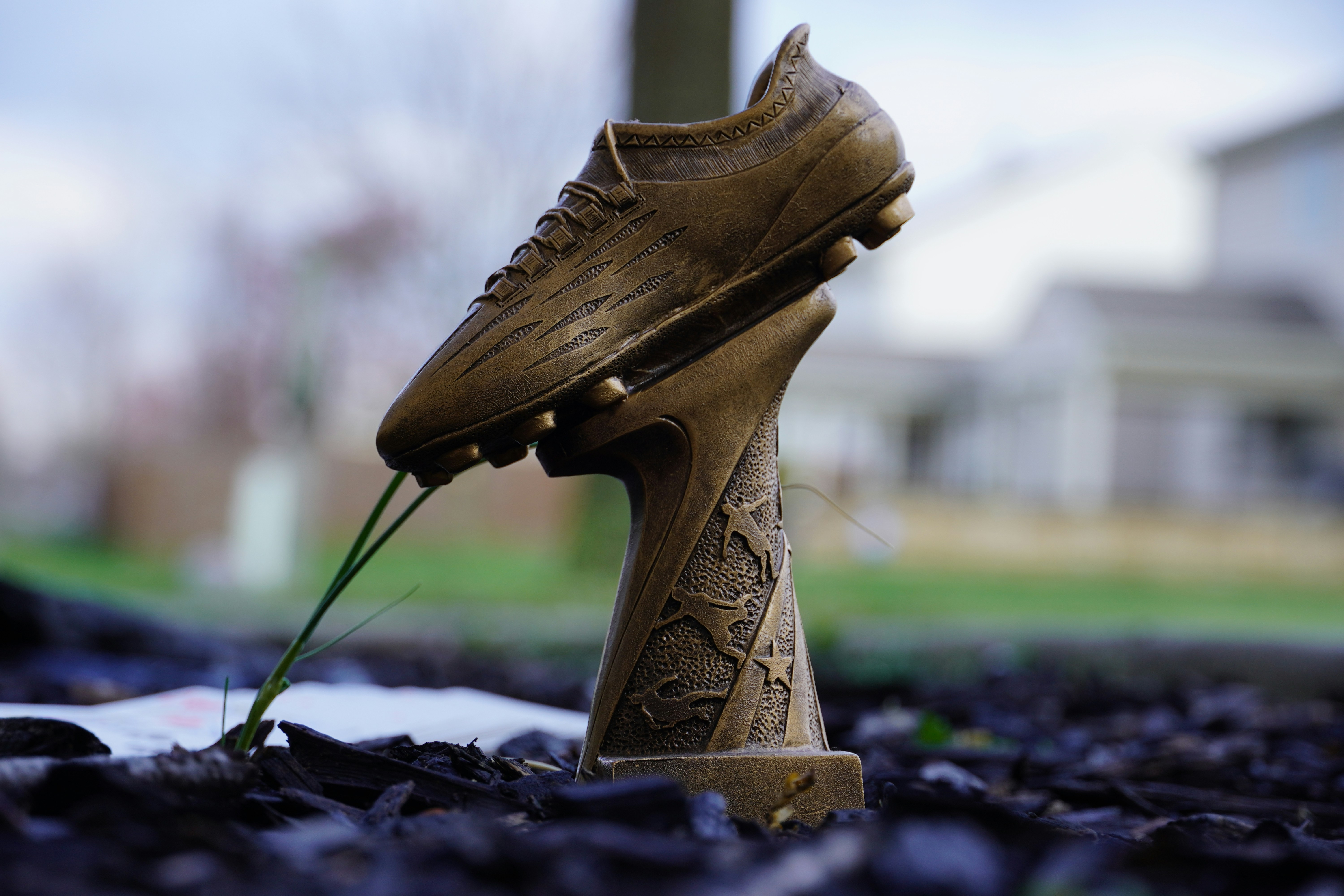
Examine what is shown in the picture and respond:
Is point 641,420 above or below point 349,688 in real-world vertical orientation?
above

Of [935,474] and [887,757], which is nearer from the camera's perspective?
[887,757]

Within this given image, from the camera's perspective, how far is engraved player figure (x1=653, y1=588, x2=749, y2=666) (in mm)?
1201

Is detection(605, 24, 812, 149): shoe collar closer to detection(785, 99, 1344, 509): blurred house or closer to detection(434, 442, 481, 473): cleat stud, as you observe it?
detection(434, 442, 481, 473): cleat stud

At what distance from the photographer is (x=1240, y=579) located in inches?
454

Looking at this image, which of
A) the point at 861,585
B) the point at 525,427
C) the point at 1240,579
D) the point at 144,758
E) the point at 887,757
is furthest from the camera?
the point at 1240,579

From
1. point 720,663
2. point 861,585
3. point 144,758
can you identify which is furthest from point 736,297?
point 861,585

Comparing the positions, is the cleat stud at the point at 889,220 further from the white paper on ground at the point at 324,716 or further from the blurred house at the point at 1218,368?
the blurred house at the point at 1218,368

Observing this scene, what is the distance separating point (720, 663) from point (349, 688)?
3.46ft

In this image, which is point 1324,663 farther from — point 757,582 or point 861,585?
point 861,585

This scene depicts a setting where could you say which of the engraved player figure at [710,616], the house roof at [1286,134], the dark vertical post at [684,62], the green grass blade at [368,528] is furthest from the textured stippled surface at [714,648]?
the house roof at [1286,134]

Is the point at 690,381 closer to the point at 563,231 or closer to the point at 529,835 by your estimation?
the point at 563,231

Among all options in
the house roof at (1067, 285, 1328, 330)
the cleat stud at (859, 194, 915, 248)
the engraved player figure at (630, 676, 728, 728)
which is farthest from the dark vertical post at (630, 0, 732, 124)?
the house roof at (1067, 285, 1328, 330)

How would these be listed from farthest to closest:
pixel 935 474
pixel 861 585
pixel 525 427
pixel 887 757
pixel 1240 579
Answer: pixel 935 474 → pixel 1240 579 → pixel 861 585 → pixel 887 757 → pixel 525 427

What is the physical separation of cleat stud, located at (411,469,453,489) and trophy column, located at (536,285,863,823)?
0.11 meters
